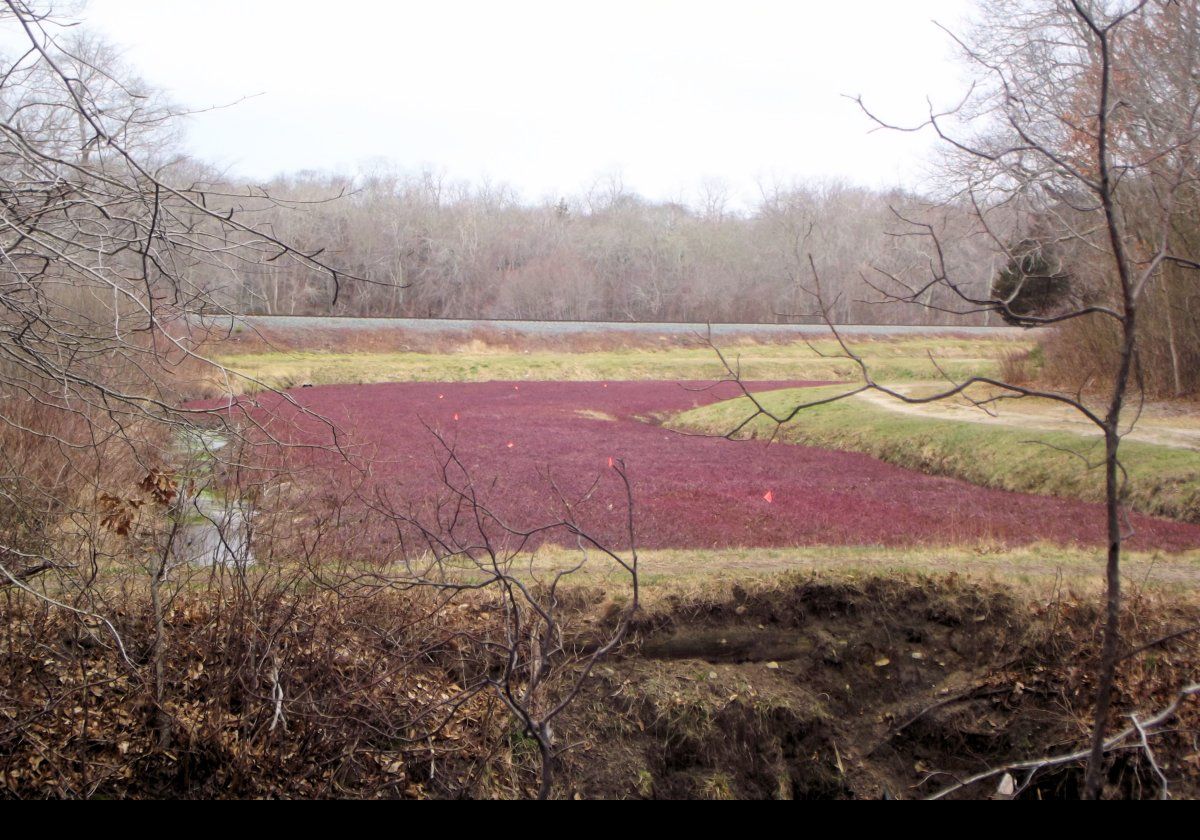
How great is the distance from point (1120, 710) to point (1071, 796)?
745 mm

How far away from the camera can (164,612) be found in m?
5.50

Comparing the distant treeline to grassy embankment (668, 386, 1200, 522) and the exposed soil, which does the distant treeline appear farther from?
Answer: the exposed soil

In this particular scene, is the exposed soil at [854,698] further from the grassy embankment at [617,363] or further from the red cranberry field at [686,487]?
the grassy embankment at [617,363]

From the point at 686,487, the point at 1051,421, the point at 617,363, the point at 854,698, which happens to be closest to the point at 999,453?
the point at 1051,421

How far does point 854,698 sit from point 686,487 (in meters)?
4.73

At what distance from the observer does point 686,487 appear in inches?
426

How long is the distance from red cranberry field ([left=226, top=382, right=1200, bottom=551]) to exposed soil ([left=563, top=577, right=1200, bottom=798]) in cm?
111

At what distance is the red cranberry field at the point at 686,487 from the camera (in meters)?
8.57

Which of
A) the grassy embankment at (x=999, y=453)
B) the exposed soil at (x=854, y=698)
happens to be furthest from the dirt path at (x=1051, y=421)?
the exposed soil at (x=854, y=698)

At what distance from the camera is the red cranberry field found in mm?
8570

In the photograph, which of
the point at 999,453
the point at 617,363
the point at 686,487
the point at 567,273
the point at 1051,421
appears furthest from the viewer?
the point at 567,273

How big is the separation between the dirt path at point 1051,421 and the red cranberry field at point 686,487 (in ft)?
5.61

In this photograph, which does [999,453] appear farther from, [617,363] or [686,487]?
[617,363]
